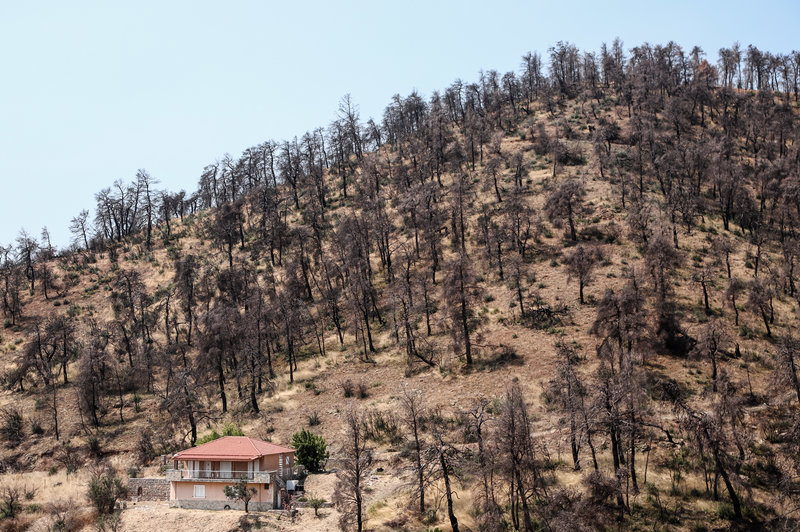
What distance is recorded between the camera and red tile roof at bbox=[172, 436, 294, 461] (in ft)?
134

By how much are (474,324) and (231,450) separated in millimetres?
28259

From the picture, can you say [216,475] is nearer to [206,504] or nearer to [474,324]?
[206,504]

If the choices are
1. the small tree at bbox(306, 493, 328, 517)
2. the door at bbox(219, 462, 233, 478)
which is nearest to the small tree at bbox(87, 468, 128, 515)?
the door at bbox(219, 462, 233, 478)

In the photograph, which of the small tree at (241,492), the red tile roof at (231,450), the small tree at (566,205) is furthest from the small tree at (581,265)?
the small tree at (241,492)

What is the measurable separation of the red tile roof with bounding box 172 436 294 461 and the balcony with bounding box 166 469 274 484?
35.9 inches

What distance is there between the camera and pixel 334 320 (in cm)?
7006

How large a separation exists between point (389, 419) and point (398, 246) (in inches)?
1461

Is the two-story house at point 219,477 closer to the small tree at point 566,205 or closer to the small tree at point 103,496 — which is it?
the small tree at point 103,496

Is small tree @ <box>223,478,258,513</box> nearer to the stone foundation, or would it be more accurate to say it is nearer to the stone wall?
the stone foundation

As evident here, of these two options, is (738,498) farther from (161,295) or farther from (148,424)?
(161,295)

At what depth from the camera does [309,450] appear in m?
45.2

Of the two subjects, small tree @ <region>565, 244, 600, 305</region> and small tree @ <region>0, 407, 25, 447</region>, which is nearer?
small tree @ <region>0, 407, 25, 447</region>

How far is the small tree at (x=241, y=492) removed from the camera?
37.9 metres

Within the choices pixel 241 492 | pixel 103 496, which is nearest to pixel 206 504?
pixel 241 492
